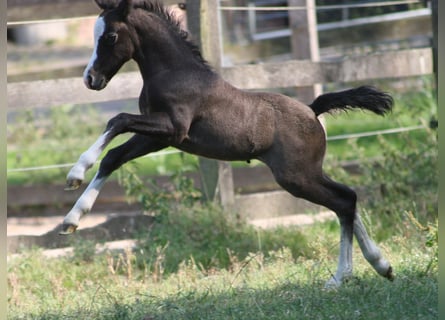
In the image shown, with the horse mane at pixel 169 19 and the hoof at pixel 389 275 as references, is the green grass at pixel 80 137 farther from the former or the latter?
the hoof at pixel 389 275

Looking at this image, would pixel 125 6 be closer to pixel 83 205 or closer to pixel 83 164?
pixel 83 164

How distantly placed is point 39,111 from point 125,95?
835 cm

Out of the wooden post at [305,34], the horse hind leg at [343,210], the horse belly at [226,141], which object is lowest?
the horse hind leg at [343,210]

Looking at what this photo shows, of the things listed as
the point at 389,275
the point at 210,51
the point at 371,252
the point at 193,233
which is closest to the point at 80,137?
the point at 210,51

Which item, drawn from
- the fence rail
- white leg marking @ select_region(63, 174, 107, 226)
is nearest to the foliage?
the fence rail

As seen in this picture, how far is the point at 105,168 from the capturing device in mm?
5957

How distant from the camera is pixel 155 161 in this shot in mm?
11758

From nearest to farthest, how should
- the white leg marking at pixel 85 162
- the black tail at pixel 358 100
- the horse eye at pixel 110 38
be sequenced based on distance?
the white leg marking at pixel 85 162 < the horse eye at pixel 110 38 < the black tail at pixel 358 100

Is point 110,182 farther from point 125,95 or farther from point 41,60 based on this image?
point 41,60

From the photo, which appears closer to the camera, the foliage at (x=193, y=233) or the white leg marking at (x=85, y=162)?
the white leg marking at (x=85, y=162)

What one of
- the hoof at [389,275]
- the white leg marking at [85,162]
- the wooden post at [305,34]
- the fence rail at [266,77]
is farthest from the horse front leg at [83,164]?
the wooden post at [305,34]

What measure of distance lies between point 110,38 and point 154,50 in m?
0.33

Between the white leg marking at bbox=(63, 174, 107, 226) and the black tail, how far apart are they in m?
1.79

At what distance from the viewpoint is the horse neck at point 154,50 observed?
6.10 meters
